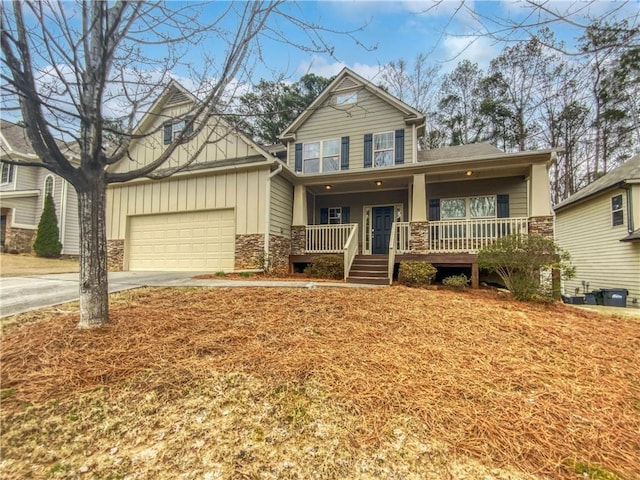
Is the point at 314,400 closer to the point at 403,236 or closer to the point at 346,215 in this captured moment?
the point at 403,236

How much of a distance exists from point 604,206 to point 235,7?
1366 centimetres

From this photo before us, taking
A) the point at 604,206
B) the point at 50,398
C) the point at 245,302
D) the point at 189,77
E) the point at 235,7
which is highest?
the point at 235,7

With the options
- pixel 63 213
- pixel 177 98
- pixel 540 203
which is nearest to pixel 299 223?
pixel 177 98

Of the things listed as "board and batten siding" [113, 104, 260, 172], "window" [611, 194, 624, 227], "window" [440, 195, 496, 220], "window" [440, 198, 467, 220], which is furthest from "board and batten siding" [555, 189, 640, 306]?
"board and batten siding" [113, 104, 260, 172]

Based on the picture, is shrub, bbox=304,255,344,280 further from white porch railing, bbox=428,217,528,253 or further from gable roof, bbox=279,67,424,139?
gable roof, bbox=279,67,424,139

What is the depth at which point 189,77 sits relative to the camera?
165 inches

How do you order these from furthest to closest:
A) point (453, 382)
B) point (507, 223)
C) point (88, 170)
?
point (507, 223)
point (88, 170)
point (453, 382)

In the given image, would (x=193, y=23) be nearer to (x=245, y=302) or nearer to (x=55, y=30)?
(x=55, y=30)

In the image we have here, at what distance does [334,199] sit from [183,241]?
6.09 metres

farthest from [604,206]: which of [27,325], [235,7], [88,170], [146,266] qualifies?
[146,266]

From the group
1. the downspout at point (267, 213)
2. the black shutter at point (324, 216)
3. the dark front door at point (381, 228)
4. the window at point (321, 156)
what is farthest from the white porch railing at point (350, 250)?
the window at point (321, 156)

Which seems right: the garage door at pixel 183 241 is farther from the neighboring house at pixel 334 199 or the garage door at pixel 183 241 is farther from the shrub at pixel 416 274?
the shrub at pixel 416 274

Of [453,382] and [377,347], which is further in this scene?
[377,347]

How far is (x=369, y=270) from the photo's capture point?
29.3ft
